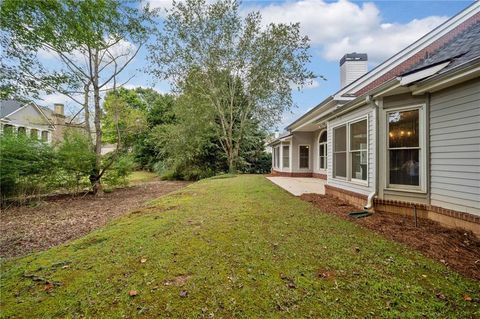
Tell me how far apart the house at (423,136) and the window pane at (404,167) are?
0.02 m

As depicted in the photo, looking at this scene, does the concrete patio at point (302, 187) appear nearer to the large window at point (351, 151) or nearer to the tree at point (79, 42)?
the large window at point (351, 151)

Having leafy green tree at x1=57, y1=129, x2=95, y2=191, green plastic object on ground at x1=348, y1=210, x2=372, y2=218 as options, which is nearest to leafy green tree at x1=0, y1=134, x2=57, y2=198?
leafy green tree at x1=57, y1=129, x2=95, y2=191

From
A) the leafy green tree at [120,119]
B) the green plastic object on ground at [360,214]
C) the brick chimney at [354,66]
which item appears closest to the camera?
the green plastic object on ground at [360,214]

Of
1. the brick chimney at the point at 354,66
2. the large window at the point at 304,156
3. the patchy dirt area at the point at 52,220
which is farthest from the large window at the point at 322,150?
the patchy dirt area at the point at 52,220

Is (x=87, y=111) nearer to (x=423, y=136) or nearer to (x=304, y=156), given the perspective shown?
(x=423, y=136)

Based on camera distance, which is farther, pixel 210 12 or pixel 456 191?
pixel 210 12

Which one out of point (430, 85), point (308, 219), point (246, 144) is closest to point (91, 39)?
point (308, 219)

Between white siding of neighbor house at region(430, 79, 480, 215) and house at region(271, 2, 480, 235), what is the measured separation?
2 centimetres

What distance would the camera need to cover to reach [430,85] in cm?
434

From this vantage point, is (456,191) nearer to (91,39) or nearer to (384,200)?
(384,200)

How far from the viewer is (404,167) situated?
5.12 m

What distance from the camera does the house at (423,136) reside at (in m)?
3.92

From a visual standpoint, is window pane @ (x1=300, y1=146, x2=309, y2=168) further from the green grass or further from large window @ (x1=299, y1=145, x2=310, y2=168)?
the green grass

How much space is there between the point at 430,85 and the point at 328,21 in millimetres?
6284
